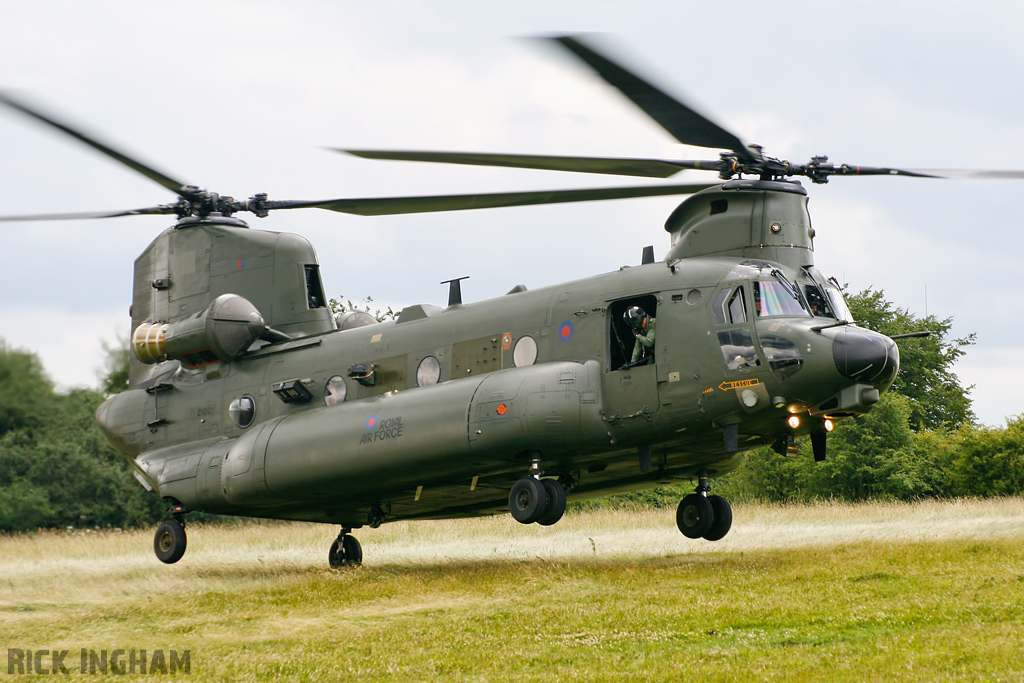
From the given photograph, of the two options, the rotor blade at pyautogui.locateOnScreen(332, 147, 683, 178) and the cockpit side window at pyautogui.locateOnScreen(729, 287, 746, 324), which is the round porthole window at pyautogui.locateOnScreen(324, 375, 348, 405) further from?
the cockpit side window at pyautogui.locateOnScreen(729, 287, 746, 324)

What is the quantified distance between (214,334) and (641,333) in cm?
828

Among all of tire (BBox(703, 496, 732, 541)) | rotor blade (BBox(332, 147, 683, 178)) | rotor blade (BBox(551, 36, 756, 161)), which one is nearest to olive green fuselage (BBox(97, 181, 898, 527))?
tire (BBox(703, 496, 732, 541))

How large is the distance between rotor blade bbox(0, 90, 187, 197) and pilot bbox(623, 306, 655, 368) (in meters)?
9.40

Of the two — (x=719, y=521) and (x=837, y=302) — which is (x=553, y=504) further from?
(x=837, y=302)

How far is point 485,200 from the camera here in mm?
16812

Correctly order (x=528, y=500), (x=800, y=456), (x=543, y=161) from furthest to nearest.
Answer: (x=800, y=456)
(x=528, y=500)
(x=543, y=161)

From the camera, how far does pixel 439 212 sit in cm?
1766

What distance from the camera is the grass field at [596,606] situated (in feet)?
37.8

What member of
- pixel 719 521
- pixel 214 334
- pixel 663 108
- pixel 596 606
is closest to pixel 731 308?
pixel 663 108

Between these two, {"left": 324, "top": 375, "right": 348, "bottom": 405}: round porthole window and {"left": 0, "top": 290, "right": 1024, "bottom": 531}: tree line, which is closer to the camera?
{"left": 324, "top": 375, "right": 348, "bottom": 405}: round porthole window

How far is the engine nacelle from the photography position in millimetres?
20062

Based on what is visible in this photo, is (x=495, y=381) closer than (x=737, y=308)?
No

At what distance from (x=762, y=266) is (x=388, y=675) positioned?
7.44 meters

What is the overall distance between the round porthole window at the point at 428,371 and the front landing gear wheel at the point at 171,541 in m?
6.01
